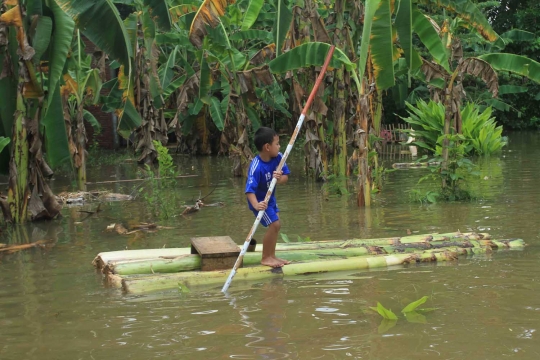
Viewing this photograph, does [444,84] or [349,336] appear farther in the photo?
[444,84]

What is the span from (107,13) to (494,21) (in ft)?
88.4

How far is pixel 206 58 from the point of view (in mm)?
15906

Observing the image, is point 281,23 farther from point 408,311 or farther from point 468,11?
point 408,311

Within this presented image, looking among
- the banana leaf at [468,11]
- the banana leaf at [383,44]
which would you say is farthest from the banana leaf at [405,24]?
the banana leaf at [468,11]

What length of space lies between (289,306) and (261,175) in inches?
63.3

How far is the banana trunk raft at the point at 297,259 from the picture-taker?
626 cm

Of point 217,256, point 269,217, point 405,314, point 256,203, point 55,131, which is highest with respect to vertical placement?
point 55,131

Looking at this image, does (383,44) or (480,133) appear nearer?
(383,44)

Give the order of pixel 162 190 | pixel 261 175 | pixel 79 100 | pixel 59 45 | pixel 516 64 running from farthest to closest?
pixel 79 100 < pixel 162 190 < pixel 516 64 < pixel 59 45 < pixel 261 175

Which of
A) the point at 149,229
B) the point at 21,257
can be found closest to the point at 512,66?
the point at 149,229

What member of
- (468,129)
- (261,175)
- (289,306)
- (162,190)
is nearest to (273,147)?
(261,175)

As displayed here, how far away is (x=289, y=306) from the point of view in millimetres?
5570

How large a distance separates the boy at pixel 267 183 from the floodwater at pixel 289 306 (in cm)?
36

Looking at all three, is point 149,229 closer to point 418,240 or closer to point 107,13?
point 107,13
